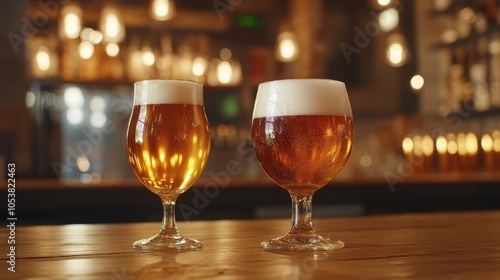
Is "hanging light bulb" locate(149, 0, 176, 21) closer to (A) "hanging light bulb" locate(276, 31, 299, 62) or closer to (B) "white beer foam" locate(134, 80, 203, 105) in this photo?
(A) "hanging light bulb" locate(276, 31, 299, 62)

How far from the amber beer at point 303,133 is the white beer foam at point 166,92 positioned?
11 centimetres

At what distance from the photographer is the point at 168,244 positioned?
87cm

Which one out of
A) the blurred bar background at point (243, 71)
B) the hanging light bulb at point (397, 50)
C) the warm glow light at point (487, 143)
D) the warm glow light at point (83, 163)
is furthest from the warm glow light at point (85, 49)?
the warm glow light at point (487, 143)

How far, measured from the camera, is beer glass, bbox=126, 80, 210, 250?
3.03ft

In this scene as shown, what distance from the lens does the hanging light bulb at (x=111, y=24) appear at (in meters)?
4.10

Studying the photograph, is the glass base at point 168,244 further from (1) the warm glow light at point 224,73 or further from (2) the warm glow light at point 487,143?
(2) the warm glow light at point 487,143

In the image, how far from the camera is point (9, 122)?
407 centimetres

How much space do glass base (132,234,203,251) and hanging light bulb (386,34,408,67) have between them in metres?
4.03

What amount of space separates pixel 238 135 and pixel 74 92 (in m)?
1.15

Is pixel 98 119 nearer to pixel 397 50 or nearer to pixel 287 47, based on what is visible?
pixel 287 47

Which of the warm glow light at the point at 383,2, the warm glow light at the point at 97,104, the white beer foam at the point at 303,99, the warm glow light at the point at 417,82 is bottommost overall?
the white beer foam at the point at 303,99

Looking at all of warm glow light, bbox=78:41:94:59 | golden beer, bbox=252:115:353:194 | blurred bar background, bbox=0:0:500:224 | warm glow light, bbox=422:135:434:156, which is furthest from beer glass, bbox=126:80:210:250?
warm glow light, bbox=422:135:434:156

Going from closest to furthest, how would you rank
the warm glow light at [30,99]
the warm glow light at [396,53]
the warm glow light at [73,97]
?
the warm glow light at [30,99] → the warm glow light at [73,97] → the warm glow light at [396,53]

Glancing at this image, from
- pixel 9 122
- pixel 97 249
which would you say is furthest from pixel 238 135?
pixel 97 249
